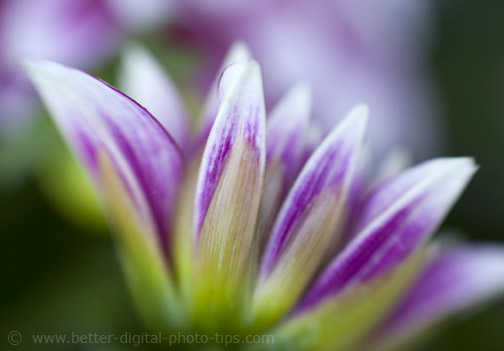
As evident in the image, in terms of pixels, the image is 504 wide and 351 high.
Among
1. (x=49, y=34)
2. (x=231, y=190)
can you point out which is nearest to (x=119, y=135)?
(x=231, y=190)

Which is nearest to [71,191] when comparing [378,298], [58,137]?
[58,137]

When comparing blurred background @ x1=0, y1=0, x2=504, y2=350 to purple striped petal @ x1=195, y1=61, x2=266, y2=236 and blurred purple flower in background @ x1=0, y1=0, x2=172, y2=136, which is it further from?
purple striped petal @ x1=195, y1=61, x2=266, y2=236

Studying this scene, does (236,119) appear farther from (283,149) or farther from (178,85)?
(178,85)

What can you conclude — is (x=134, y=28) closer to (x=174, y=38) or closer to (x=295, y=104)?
(x=174, y=38)

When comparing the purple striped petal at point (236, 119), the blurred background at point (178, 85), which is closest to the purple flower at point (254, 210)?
the purple striped petal at point (236, 119)

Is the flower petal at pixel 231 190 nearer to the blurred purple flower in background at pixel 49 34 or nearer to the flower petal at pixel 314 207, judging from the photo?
the flower petal at pixel 314 207

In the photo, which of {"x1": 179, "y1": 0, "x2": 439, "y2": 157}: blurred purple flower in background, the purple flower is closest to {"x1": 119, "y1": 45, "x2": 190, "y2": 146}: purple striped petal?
the purple flower

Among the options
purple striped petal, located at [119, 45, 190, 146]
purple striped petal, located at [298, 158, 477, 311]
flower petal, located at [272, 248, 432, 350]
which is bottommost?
flower petal, located at [272, 248, 432, 350]
